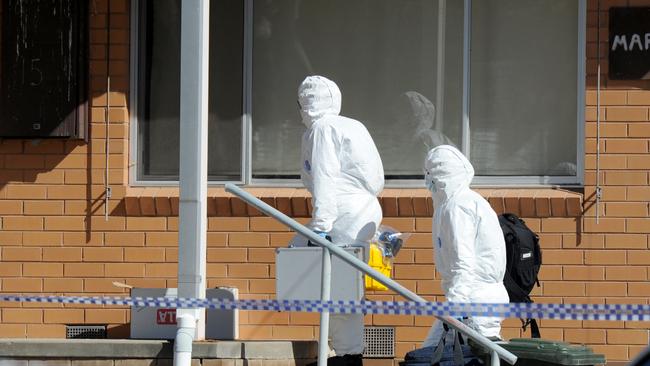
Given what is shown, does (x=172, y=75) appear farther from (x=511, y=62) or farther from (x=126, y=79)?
(x=511, y=62)

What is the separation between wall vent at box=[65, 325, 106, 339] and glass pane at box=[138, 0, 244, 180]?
3.61ft

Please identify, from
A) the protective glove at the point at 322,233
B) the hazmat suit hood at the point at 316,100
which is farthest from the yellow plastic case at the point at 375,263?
the hazmat suit hood at the point at 316,100

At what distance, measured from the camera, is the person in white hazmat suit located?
28.9ft

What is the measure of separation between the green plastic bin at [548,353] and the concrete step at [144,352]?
179 cm

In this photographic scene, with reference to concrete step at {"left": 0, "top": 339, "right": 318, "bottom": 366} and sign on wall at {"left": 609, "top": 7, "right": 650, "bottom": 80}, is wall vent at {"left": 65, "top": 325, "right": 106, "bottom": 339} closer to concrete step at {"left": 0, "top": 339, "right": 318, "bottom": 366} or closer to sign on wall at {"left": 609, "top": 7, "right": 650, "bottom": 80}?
concrete step at {"left": 0, "top": 339, "right": 318, "bottom": 366}

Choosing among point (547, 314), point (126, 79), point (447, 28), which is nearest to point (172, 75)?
point (126, 79)

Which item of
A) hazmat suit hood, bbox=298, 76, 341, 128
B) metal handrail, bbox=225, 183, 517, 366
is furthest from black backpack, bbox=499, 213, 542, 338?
hazmat suit hood, bbox=298, 76, 341, 128

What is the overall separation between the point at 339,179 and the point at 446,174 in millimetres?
924

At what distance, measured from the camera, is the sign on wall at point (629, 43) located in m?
10.1

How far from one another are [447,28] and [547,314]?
334 centimetres

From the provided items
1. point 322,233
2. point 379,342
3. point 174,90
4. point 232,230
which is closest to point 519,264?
point 322,233

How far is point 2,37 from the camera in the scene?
34.2 feet

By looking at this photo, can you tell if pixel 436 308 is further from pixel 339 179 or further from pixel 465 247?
pixel 339 179

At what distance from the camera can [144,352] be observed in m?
9.16
